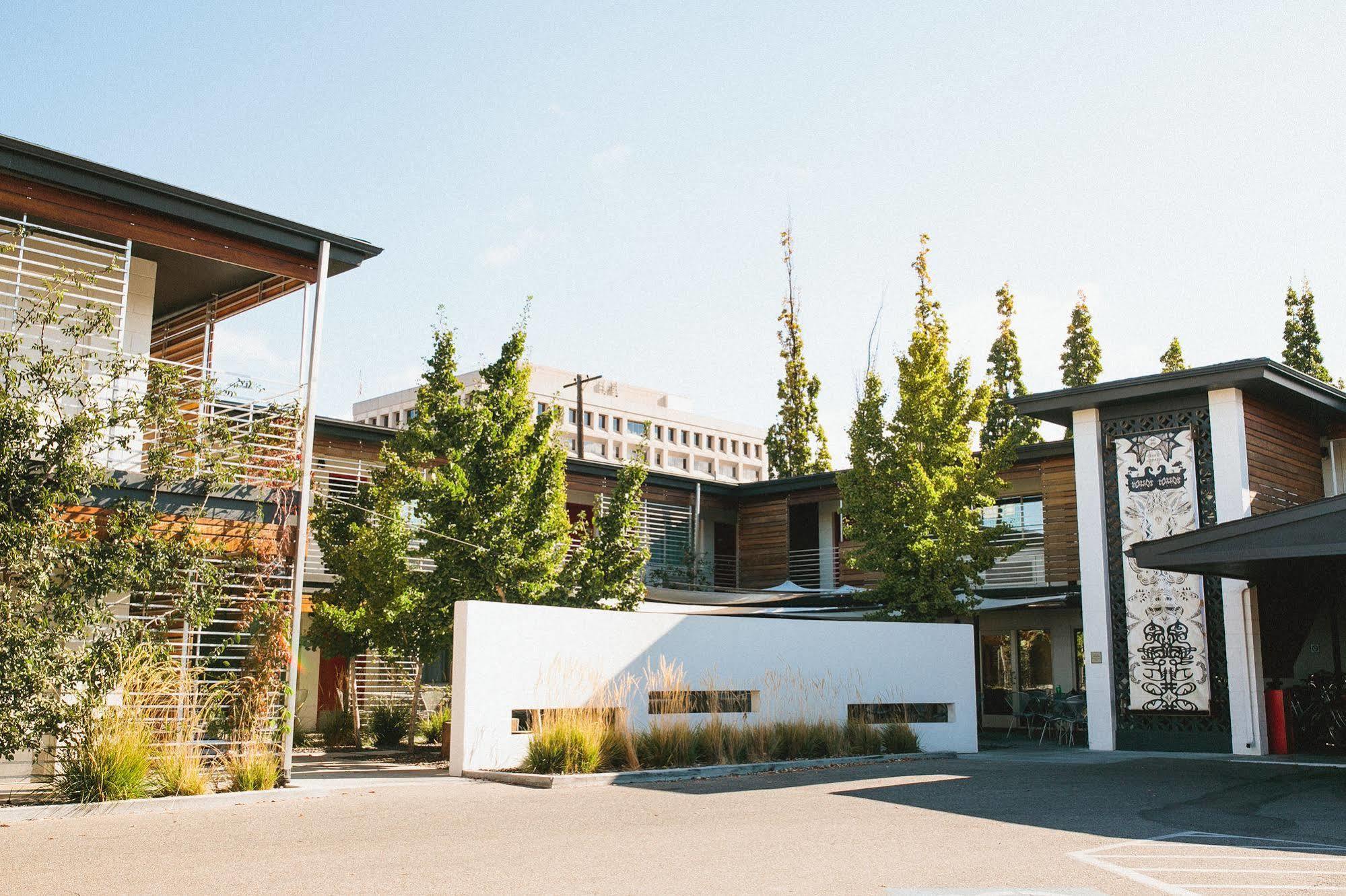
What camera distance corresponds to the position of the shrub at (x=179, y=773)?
31.8ft

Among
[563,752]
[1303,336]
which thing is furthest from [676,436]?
[563,752]

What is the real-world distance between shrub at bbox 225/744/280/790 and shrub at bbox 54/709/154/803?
0.82 metres

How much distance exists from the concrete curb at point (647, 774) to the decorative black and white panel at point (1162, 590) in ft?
18.4

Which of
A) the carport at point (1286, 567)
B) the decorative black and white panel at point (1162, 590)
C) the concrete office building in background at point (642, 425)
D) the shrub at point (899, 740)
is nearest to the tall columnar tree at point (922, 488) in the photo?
the decorative black and white panel at point (1162, 590)

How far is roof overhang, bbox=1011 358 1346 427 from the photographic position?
54.1ft

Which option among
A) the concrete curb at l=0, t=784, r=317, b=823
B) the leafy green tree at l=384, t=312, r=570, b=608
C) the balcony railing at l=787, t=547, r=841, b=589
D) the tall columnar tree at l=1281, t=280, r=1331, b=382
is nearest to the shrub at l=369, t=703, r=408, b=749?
the leafy green tree at l=384, t=312, r=570, b=608

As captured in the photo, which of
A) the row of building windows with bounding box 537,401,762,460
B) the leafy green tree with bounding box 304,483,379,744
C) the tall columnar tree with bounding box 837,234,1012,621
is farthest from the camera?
the row of building windows with bounding box 537,401,762,460

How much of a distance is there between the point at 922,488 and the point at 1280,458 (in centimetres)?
544

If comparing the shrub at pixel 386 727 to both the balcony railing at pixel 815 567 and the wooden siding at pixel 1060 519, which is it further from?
the wooden siding at pixel 1060 519

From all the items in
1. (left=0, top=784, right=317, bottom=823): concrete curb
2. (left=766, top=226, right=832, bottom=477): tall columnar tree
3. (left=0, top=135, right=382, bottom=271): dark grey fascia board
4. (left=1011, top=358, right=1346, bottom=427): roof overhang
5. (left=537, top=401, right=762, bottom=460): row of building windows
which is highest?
(left=537, top=401, right=762, bottom=460): row of building windows

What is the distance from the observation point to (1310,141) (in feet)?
44.2

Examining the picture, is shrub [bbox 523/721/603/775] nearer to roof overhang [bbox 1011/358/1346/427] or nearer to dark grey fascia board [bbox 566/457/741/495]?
roof overhang [bbox 1011/358/1346/427]

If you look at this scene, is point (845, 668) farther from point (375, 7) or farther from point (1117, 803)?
point (375, 7)

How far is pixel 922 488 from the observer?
1917cm
